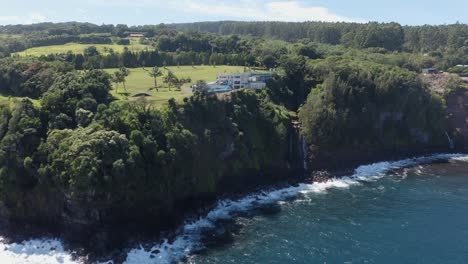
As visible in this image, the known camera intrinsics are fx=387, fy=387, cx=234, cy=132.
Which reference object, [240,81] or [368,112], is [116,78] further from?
[368,112]

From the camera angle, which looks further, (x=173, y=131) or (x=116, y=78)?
(x=116, y=78)

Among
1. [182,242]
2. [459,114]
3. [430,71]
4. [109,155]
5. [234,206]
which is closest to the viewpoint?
[182,242]

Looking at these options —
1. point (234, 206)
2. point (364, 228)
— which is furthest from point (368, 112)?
point (234, 206)

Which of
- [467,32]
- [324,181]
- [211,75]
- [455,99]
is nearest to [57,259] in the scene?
[324,181]

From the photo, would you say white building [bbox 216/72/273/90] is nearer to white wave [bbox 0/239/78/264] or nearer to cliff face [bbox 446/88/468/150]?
white wave [bbox 0/239/78/264]

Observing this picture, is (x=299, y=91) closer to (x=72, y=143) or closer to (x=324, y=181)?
(x=324, y=181)

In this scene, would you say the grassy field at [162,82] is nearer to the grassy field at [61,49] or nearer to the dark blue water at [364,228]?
the grassy field at [61,49]

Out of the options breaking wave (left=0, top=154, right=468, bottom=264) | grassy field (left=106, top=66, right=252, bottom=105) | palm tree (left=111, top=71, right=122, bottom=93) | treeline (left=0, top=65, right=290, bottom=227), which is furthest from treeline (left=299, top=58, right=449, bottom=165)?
palm tree (left=111, top=71, right=122, bottom=93)
